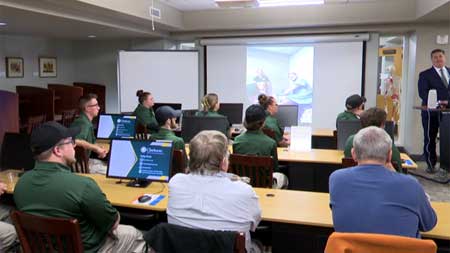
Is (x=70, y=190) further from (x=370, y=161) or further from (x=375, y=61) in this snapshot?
(x=375, y=61)

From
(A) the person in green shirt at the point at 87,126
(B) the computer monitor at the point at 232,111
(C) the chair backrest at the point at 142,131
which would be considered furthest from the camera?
(B) the computer monitor at the point at 232,111

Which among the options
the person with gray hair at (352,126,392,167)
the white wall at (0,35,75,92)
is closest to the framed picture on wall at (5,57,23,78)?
the white wall at (0,35,75,92)

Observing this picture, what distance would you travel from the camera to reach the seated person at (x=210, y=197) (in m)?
1.92

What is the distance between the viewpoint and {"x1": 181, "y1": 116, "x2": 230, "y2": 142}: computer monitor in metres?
4.86

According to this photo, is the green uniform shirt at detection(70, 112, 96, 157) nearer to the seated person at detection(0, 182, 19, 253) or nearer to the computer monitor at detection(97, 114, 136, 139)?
the computer monitor at detection(97, 114, 136, 139)

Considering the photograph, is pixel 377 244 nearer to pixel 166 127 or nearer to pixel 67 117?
pixel 166 127

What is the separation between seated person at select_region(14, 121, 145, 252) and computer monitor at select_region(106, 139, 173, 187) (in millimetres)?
754

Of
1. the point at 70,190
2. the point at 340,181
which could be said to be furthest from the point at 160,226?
the point at 340,181

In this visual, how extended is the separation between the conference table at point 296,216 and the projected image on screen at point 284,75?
523 cm

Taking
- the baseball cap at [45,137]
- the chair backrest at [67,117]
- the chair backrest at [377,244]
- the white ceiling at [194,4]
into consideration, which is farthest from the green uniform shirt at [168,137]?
the chair backrest at [67,117]

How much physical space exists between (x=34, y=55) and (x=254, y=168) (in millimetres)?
7663

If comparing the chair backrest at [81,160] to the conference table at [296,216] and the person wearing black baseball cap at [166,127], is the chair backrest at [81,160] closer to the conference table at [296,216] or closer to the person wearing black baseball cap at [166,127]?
the person wearing black baseball cap at [166,127]

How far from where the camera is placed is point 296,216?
2.38 m

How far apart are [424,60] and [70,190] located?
6509mm
